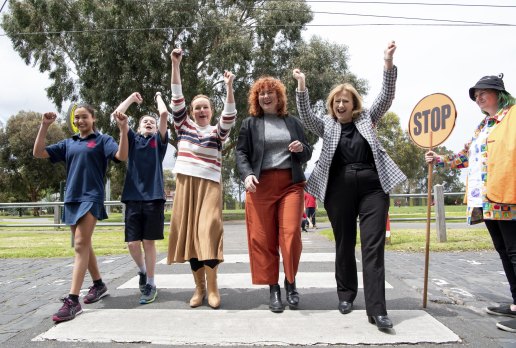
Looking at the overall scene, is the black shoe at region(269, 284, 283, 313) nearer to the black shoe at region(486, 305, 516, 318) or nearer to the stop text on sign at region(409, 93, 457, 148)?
the black shoe at region(486, 305, 516, 318)

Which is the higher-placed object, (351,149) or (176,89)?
(176,89)

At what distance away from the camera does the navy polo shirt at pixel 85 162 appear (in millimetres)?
4000

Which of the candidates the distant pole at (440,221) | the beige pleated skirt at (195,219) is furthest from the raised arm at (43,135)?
the distant pole at (440,221)

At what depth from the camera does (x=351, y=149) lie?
367 cm

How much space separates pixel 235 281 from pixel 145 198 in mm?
1625

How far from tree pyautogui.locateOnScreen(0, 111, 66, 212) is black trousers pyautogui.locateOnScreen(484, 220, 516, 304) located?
41781 millimetres

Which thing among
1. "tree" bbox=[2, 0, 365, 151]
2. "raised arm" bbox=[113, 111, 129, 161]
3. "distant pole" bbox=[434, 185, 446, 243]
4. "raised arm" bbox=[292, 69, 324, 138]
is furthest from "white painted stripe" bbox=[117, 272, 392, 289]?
"tree" bbox=[2, 0, 365, 151]

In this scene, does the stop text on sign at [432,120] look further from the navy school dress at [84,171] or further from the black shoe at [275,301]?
the navy school dress at [84,171]

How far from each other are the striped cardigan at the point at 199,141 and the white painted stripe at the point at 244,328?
1301 mm

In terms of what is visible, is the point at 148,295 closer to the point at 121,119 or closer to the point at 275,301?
the point at 275,301

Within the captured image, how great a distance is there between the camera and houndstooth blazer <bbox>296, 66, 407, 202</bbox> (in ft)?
11.7

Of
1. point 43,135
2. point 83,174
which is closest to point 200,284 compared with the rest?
point 83,174

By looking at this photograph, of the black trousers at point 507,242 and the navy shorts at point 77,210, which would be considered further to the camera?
the navy shorts at point 77,210

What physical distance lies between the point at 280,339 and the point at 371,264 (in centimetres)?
94
